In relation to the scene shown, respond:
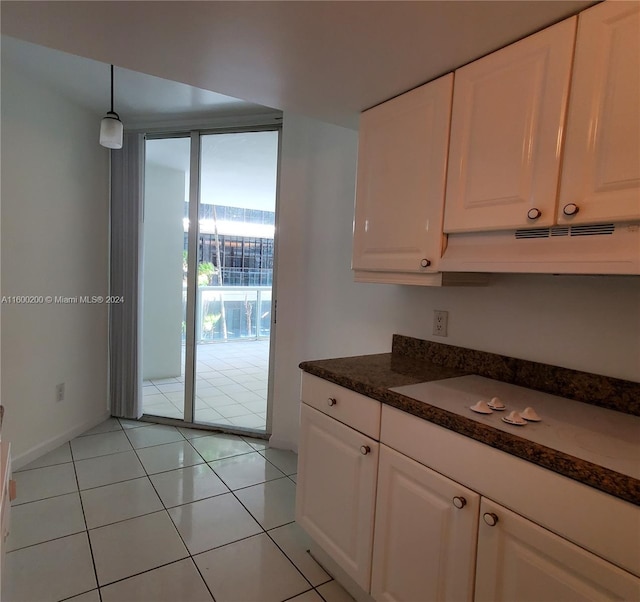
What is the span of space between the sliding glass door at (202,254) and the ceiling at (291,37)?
1.41 meters

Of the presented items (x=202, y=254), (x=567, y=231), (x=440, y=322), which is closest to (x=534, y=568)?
(x=567, y=231)

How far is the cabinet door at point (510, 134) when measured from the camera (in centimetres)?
113

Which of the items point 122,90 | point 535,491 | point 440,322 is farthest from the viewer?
point 122,90

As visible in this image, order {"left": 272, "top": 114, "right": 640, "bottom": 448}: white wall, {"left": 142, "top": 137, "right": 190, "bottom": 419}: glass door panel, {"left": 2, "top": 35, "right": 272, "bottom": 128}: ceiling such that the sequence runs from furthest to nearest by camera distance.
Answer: {"left": 142, "top": 137, "right": 190, "bottom": 419}: glass door panel, {"left": 2, "top": 35, "right": 272, "bottom": 128}: ceiling, {"left": 272, "top": 114, "right": 640, "bottom": 448}: white wall

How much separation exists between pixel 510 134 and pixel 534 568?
4.01ft

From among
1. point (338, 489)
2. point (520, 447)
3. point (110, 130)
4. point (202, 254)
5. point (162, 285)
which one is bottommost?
point (338, 489)

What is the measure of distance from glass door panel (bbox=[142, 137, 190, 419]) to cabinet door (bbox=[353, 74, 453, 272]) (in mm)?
2232

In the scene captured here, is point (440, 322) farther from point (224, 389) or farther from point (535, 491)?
point (224, 389)

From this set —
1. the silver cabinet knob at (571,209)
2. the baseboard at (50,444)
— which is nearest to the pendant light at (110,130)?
the baseboard at (50,444)

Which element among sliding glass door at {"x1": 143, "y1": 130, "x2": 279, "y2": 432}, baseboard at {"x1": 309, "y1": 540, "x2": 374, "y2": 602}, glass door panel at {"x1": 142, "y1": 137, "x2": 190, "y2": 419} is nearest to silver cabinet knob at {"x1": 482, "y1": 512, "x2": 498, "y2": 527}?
baseboard at {"x1": 309, "y1": 540, "x2": 374, "y2": 602}

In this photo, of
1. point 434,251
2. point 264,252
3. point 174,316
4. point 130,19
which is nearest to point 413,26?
point 434,251

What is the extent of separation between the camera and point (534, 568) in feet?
3.13

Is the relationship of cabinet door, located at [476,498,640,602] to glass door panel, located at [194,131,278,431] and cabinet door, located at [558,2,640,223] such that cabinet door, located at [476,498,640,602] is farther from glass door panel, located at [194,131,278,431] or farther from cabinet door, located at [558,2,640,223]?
glass door panel, located at [194,131,278,431]

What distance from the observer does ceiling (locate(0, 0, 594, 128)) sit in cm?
114
